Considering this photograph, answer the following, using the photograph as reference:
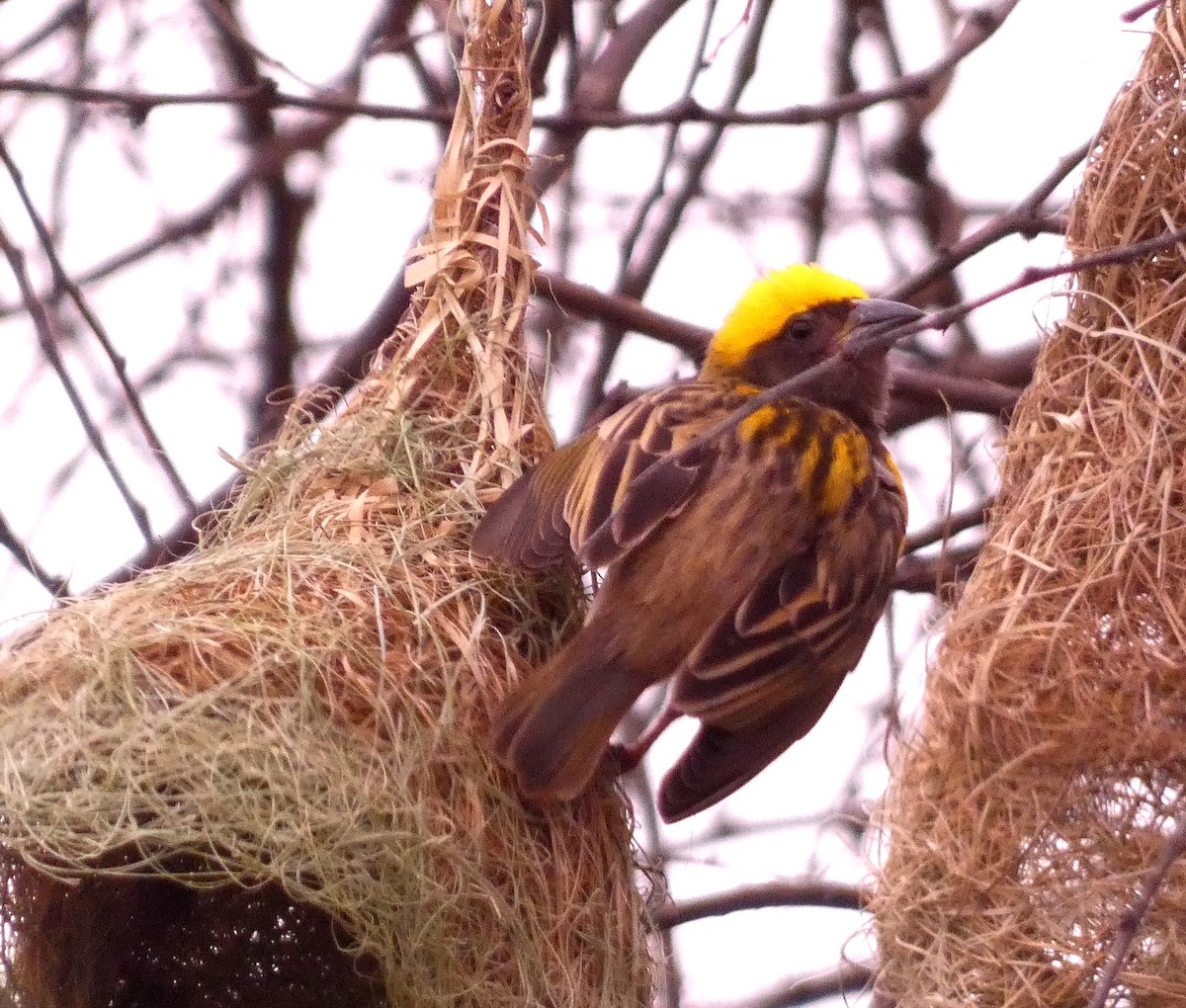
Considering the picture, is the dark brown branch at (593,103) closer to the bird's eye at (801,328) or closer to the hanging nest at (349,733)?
the hanging nest at (349,733)

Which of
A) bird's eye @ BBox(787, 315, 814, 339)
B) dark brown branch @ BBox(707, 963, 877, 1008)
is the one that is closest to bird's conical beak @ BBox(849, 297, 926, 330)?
bird's eye @ BBox(787, 315, 814, 339)

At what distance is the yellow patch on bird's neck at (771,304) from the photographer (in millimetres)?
3219

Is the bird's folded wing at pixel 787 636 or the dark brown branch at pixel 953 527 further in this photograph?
the dark brown branch at pixel 953 527

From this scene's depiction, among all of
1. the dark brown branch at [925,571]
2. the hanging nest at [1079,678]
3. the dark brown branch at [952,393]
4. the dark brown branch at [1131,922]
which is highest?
the dark brown branch at [952,393]

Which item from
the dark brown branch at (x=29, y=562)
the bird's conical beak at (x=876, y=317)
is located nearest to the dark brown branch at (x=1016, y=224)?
the bird's conical beak at (x=876, y=317)

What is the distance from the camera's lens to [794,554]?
8.64 feet

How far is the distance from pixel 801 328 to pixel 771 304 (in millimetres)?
68

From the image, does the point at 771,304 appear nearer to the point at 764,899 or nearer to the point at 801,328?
the point at 801,328

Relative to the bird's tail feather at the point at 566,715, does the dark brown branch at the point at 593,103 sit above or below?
above

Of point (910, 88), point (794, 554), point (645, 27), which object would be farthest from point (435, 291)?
point (645, 27)

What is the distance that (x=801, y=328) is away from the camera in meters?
3.23

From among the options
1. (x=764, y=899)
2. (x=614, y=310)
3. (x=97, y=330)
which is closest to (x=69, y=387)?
(x=97, y=330)

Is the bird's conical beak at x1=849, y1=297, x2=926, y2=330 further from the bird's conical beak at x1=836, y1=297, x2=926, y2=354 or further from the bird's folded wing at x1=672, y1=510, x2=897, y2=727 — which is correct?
the bird's folded wing at x1=672, y1=510, x2=897, y2=727

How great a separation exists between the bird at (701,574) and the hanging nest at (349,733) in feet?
0.31
